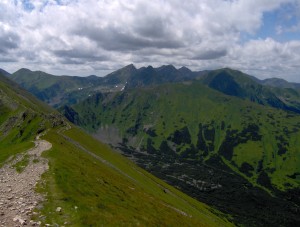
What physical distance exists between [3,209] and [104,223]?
39.3 feet

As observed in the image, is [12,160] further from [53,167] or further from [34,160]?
[53,167]

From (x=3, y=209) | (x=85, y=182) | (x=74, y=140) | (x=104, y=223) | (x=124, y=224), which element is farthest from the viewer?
(x=74, y=140)

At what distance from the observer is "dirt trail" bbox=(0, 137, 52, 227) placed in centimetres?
3200

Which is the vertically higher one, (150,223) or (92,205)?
(92,205)

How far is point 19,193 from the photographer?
134ft

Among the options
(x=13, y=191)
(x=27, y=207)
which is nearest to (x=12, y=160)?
(x=13, y=191)

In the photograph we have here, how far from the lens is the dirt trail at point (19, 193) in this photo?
105 ft

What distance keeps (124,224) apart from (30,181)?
647 inches

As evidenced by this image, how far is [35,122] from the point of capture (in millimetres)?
195000

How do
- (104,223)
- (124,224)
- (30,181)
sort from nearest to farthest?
1. (104,223)
2. (124,224)
3. (30,181)

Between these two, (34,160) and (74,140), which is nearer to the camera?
(34,160)

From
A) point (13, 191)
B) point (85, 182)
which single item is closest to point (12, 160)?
point (85, 182)

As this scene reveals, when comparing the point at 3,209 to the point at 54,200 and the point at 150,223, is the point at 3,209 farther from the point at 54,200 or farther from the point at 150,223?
the point at 150,223

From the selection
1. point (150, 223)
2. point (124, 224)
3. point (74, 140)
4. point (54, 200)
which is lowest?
point (74, 140)
